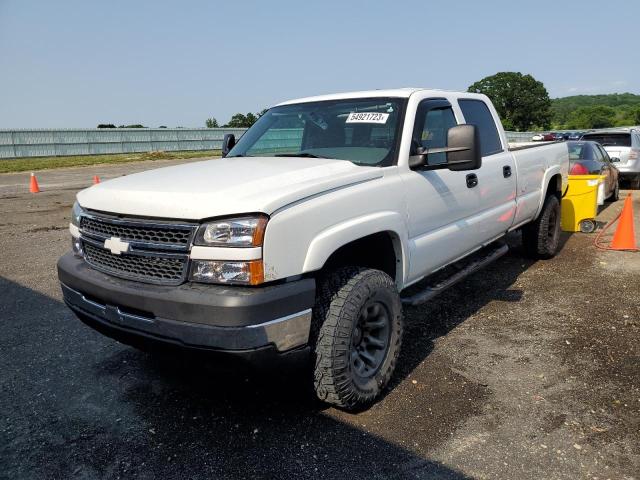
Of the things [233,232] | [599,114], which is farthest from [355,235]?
[599,114]

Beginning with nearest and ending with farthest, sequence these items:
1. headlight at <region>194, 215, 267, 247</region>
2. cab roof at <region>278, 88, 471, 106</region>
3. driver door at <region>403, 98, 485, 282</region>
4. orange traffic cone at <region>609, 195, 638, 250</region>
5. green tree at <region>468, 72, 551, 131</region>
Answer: headlight at <region>194, 215, 267, 247</region>, driver door at <region>403, 98, 485, 282</region>, cab roof at <region>278, 88, 471, 106</region>, orange traffic cone at <region>609, 195, 638, 250</region>, green tree at <region>468, 72, 551, 131</region>

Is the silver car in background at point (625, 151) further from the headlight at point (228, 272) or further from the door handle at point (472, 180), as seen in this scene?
the headlight at point (228, 272)

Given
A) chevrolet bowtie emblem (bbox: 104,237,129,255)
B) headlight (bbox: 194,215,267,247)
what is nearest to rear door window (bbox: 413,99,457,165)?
headlight (bbox: 194,215,267,247)

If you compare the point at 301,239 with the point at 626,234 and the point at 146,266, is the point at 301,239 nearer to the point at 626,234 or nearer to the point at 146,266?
the point at 146,266

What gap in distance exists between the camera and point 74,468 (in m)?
2.51

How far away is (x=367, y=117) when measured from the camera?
3629 millimetres

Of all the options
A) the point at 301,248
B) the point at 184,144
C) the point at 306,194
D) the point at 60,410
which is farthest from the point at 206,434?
the point at 184,144

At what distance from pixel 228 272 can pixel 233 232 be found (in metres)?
0.19

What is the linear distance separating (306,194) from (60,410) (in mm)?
2021

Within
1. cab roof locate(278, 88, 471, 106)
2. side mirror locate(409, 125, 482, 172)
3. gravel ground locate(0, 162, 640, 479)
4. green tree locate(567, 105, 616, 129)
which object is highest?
green tree locate(567, 105, 616, 129)

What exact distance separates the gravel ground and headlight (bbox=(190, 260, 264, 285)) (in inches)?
16.3

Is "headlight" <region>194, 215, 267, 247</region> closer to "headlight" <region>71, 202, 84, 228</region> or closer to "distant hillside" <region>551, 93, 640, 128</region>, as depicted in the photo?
"headlight" <region>71, 202, 84, 228</region>

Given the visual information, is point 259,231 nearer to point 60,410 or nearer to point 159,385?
point 159,385

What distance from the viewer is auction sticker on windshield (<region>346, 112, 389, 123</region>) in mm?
3584
